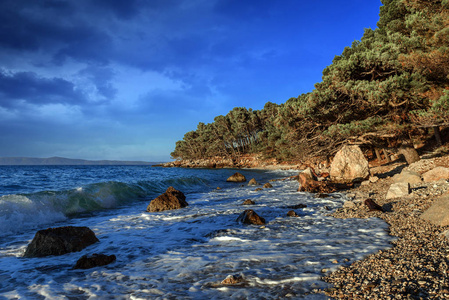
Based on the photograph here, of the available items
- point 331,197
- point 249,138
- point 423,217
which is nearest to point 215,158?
point 249,138

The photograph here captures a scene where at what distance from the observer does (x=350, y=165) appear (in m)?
13.9

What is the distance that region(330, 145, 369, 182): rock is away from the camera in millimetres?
13672

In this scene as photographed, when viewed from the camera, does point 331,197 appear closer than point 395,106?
Yes

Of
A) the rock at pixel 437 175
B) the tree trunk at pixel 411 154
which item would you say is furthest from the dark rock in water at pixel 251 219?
the tree trunk at pixel 411 154

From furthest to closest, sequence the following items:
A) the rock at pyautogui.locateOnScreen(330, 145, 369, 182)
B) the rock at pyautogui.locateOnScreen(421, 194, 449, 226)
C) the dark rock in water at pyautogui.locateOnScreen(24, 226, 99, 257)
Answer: the rock at pyautogui.locateOnScreen(330, 145, 369, 182), the dark rock in water at pyautogui.locateOnScreen(24, 226, 99, 257), the rock at pyautogui.locateOnScreen(421, 194, 449, 226)

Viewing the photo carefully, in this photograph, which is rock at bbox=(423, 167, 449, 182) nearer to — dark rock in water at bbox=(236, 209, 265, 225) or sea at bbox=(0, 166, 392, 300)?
sea at bbox=(0, 166, 392, 300)

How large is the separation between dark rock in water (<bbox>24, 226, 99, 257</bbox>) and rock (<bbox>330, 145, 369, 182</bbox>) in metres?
13.2

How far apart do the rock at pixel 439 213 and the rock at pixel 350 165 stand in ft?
28.2

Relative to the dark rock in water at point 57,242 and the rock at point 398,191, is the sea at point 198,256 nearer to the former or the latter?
the dark rock in water at point 57,242

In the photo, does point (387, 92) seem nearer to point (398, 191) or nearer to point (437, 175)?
point (437, 175)

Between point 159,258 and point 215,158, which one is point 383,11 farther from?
point 215,158

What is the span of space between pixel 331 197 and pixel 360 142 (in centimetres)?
698

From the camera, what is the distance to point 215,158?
67250 mm

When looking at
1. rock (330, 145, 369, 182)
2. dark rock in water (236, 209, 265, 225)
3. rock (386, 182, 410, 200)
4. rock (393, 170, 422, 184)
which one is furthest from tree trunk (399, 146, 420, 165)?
dark rock in water (236, 209, 265, 225)
